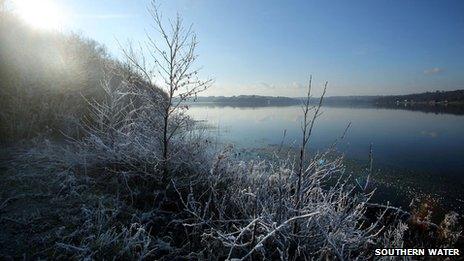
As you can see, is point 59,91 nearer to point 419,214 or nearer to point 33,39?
point 33,39

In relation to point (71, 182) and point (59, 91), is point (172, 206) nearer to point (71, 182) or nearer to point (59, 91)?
point (71, 182)

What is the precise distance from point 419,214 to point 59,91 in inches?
517

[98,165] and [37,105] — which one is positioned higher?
[37,105]

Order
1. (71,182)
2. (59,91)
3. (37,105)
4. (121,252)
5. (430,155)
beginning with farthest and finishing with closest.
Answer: (430,155), (59,91), (37,105), (71,182), (121,252)

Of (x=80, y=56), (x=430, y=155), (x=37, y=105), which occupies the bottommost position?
(x=430, y=155)

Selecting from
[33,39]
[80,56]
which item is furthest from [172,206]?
[33,39]

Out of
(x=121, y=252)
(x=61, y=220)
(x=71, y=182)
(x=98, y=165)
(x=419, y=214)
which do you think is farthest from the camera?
(x=419, y=214)

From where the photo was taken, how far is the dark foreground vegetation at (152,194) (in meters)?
4.90

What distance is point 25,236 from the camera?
4762 millimetres

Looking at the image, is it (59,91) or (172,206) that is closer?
→ (172,206)

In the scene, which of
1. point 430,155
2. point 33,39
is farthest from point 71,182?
point 430,155

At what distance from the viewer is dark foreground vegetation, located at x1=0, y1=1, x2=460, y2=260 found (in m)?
4.90

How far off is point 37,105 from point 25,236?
7.77 meters

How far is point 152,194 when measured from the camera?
7.18m
